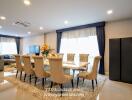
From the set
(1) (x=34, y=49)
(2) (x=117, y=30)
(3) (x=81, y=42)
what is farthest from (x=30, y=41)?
(2) (x=117, y=30)

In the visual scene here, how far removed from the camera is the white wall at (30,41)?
8648mm

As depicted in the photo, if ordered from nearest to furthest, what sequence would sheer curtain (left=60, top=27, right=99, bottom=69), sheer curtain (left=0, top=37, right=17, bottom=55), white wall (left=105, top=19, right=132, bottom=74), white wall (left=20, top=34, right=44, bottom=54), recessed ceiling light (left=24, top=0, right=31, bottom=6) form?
recessed ceiling light (left=24, top=0, right=31, bottom=6), white wall (left=105, top=19, right=132, bottom=74), sheer curtain (left=60, top=27, right=99, bottom=69), white wall (left=20, top=34, right=44, bottom=54), sheer curtain (left=0, top=37, right=17, bottom=55)

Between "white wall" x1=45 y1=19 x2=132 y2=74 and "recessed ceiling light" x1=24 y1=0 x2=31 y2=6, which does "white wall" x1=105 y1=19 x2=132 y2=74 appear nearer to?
"white wall" x1=45 y1=19 x2=132 y2=74

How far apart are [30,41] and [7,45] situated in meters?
2.33

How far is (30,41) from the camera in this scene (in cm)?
979

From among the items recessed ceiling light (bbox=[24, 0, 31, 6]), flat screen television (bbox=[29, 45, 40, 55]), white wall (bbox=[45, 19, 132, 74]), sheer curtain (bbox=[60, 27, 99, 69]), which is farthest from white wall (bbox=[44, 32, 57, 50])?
recessed ceiling light (bbox=[24, 0, 31, 6])

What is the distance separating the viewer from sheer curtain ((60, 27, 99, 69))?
5.47m

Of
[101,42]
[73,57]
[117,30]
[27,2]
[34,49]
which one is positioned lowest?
[73,57]

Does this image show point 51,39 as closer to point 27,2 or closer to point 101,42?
point 101,42

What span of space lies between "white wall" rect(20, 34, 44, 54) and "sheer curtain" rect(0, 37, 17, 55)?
800 millimetres

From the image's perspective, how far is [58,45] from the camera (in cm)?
703

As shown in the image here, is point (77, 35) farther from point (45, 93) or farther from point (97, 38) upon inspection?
point (45, 93)

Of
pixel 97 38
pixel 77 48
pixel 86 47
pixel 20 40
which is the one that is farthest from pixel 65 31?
pixel 20 40

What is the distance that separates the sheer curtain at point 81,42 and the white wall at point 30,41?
2.57m
